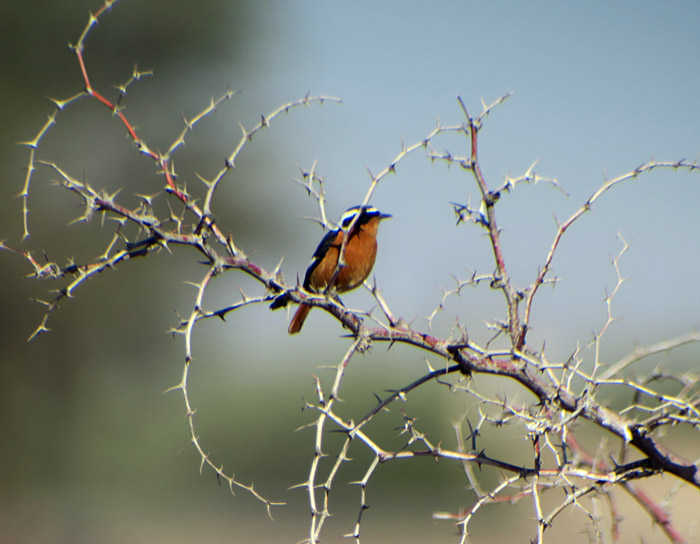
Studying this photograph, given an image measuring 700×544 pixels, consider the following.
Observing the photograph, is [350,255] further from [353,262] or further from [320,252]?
[320,252]

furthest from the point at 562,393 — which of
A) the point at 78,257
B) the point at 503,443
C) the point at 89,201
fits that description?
the point at 78,257

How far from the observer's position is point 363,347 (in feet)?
8.50

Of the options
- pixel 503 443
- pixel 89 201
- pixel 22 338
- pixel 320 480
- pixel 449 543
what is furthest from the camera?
pixel 449 543

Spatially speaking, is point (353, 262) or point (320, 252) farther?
point (320, 252)

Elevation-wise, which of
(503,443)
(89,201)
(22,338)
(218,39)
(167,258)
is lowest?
(89,201)

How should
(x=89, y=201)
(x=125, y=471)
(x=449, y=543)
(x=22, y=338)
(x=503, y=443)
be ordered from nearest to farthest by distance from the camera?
(x=89, y=201)
(x=503, y=443)
(x=22, y=338)
(x=449, y=543)
(x=125, y=471)

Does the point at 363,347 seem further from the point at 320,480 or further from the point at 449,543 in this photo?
the point at 449,543

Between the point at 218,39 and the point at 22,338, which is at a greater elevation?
the point at 218,39

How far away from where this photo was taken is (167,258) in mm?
20281

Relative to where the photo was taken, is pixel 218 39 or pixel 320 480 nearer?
pixel 218 39

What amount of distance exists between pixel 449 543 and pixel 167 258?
40.7 ft

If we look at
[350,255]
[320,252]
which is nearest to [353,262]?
[350,255]

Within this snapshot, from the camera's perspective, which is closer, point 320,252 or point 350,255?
point 350,255

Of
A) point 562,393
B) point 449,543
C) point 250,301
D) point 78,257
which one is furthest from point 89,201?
point 449,543
